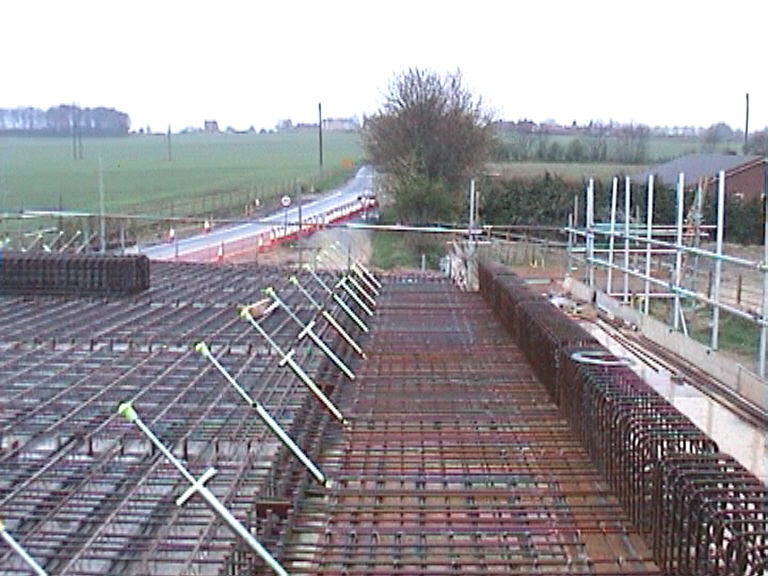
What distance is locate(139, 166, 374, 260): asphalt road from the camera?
66.2ft

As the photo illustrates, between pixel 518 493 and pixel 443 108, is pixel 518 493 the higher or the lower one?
the lower one

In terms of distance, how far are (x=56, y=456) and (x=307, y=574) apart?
202cm

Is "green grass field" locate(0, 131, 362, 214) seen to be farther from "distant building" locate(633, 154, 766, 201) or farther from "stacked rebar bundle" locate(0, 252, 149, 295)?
"distant building" locate(633, 154, 766, 201)

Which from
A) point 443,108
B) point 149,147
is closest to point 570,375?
point 443,108

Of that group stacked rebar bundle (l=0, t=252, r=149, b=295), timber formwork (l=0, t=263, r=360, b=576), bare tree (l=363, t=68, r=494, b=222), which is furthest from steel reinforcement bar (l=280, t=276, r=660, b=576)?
bare tree (l=363, t=68, r=494, b=222)

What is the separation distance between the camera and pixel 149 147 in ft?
212

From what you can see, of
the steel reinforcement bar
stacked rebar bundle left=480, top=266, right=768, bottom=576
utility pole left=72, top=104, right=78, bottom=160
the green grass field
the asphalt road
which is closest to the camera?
stacked rebar bundle left=480, top=266, right=768, bottom=576

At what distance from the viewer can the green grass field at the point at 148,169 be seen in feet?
99.6

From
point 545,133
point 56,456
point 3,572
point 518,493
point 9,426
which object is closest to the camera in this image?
point 3,572

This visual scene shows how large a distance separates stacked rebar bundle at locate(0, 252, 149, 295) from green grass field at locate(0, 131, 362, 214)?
931 centimetres

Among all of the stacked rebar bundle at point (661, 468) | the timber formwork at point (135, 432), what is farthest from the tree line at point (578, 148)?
the stacked rebar bundle at point (661, 468)

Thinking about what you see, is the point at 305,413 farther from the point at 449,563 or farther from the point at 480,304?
the point at 480,304

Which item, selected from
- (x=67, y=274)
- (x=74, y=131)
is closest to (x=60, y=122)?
(x=74, y=131)

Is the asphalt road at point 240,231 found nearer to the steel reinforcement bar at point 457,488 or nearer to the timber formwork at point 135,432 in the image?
the timber formwork at point 135,432
